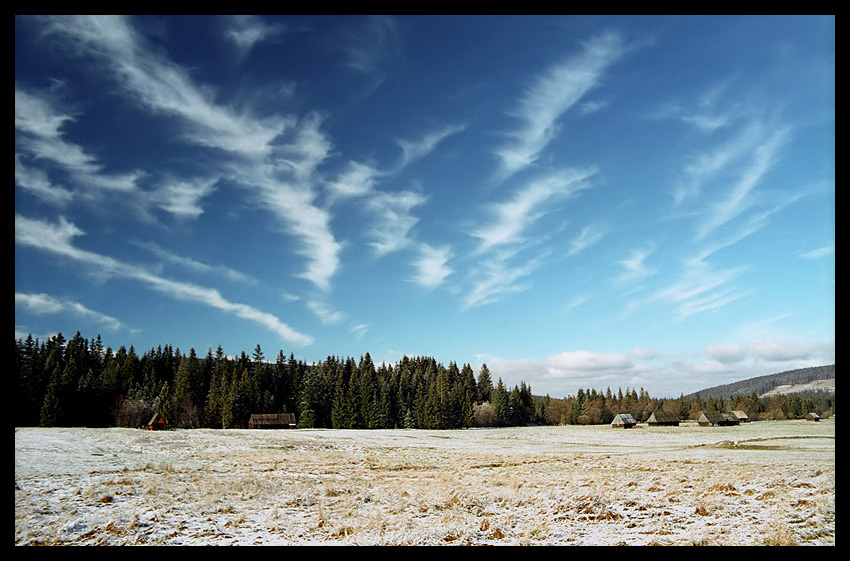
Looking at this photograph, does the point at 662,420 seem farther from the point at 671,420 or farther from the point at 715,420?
the point at 715,420

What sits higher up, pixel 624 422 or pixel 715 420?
pixel 715 420

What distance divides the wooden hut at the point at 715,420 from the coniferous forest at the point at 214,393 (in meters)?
27.4

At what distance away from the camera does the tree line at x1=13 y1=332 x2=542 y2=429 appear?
3078 inches

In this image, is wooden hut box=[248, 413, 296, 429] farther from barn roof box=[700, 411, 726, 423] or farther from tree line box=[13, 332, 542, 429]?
barn roof box=[700, 411, 726, 423]

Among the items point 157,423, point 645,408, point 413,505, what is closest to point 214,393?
point 157,423

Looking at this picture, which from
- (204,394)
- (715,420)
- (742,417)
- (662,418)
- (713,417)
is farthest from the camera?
(742,417)

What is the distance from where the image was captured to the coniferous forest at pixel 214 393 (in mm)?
78438

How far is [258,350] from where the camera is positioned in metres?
111

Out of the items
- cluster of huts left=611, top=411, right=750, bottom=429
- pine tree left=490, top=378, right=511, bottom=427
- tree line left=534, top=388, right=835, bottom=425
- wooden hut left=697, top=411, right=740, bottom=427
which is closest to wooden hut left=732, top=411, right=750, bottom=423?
tree line left=534, top=388, right=835, bottom=425

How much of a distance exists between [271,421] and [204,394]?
1939 centimetres

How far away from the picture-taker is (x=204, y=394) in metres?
97.4
